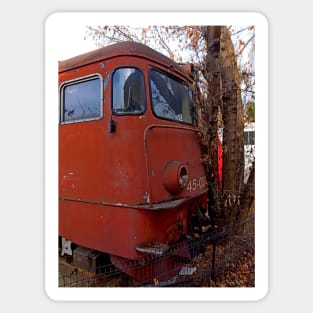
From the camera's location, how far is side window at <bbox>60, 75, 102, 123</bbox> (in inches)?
54.8

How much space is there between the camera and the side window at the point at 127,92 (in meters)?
1.33

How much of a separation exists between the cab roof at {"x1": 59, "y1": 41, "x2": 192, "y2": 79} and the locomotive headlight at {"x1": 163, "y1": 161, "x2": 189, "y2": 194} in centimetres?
59

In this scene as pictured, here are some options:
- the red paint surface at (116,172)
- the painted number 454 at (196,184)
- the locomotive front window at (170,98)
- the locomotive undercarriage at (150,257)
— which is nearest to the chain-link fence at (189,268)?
the locomotive undercarriage at (150,257)

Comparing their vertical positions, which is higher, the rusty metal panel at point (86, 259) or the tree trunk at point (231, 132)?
the tree trunk at point (231, 132)

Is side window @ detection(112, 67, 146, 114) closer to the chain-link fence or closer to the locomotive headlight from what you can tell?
the locomotive headlight

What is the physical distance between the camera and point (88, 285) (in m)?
1.38

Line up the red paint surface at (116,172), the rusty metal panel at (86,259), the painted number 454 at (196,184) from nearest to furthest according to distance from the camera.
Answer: the red paint surface at (116,172) < the rusty metal panel at (86,259) < the painted number 454 at (196,184)

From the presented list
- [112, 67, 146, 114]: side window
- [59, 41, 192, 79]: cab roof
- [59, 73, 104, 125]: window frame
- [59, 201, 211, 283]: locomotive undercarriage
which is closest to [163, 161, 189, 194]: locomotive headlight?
[59, 201, 211, 283]: locomotive undercarriage

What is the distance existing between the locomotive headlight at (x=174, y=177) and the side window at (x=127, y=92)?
347 millimetres

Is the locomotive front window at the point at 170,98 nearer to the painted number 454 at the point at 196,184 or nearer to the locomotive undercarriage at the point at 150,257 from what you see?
the painted number 454 at the point at 196,184

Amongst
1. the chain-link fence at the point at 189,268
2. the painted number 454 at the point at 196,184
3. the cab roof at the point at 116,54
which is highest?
the cab roof at the point at 116,54

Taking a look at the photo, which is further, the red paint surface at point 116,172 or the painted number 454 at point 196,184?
the painted number 454 at point 196,184
